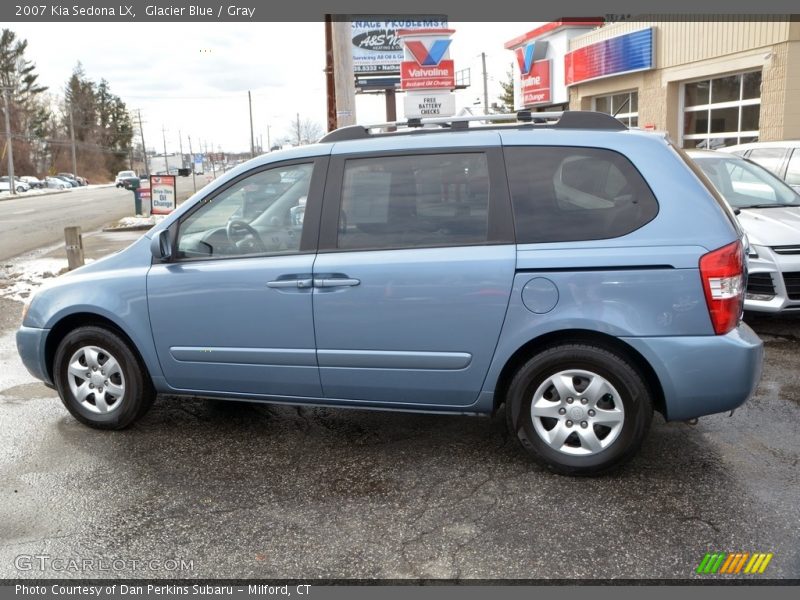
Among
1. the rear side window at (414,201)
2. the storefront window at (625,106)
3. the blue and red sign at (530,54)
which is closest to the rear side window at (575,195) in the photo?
the rear side window at (414,201)

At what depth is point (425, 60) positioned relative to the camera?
13.8 metres

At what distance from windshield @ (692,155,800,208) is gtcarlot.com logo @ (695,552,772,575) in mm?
5168

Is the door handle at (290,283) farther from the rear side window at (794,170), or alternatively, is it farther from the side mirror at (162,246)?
the rear side window at (794,170)

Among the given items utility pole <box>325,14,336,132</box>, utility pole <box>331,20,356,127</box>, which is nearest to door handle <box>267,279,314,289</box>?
utility pole <box>331,20,356,127</box>

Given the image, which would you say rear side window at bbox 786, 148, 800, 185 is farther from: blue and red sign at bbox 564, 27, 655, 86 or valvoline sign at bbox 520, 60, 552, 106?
valvoline sign at bbox 520, 60, 552, 106

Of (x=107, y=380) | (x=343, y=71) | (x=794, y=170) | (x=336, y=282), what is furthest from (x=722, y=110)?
(x=107, y=380)

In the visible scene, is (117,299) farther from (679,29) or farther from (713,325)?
(679,29)

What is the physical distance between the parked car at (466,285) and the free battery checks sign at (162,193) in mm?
13270

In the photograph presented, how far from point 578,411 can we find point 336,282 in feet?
4.70

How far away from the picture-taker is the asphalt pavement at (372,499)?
3.24m

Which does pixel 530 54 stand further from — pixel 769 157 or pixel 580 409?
pixel 580 409

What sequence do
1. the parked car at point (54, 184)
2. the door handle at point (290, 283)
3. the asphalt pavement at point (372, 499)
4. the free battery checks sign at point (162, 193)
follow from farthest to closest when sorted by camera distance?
1. the parked car at point (54, 184)
2. the free battery checks sign at point (162, 193)
3. the door handle at point (290, 283)
4. the asphalt pavement at point (372, 499)

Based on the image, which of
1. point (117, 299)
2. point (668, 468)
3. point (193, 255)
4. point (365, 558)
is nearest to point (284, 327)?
point (193, 255)

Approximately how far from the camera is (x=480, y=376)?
401 cm
